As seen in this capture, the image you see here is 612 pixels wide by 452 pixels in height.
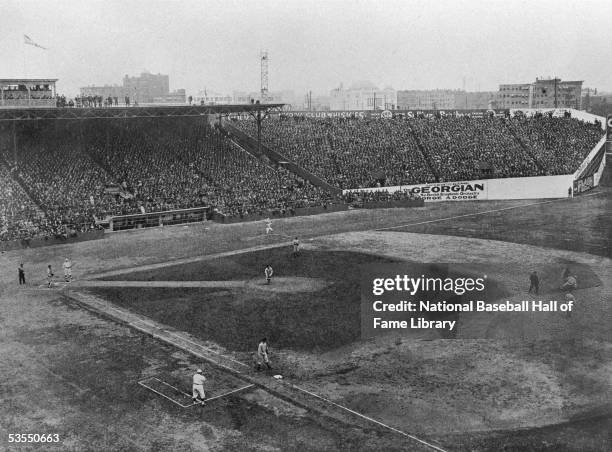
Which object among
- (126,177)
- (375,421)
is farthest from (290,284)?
(126,177)

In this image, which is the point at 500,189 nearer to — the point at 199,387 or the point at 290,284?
the point at 290,284

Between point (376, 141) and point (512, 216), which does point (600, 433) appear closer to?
point (512, 216)

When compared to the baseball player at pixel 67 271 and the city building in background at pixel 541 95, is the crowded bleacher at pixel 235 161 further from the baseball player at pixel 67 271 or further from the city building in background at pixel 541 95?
the city building in background at pixel 541 95

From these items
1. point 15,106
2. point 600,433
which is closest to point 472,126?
point 15,106

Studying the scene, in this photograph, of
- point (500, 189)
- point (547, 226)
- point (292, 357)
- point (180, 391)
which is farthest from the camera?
point (500, 189)

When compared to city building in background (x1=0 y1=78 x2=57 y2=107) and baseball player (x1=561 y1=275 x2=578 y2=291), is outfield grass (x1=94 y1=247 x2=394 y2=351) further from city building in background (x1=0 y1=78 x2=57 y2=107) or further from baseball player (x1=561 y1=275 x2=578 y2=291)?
city building in background (x1=0 y1=78 x2=57 y2=107)
